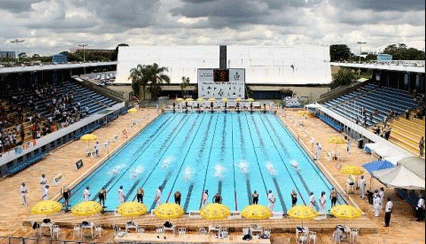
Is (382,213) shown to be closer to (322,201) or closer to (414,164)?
(414,164)

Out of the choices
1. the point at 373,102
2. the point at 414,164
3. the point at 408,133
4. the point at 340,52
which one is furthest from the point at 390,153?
the point at 340,52

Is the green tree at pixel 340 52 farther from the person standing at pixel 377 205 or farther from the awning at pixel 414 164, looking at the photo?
the person standing at pixel 377 205

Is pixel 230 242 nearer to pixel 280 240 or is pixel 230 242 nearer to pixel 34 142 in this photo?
pixel 280 240

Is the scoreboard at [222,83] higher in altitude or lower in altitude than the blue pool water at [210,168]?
higher

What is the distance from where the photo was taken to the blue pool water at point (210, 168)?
18391mm

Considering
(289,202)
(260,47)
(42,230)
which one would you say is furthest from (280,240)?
(260,47)

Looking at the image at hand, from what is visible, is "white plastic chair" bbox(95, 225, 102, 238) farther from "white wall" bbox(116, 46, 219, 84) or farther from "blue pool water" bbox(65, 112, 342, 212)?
"white wall" bbox(116, 46, 219, 84)

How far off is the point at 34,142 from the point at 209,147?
9.84 metres

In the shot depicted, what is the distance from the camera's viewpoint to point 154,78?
5216 centimetres

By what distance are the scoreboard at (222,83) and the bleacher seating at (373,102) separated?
12343 millimetres

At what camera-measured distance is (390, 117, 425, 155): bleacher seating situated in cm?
2178

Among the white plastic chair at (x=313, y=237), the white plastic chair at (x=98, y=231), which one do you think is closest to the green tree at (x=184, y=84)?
the white plastic chair at (x=98, y=231)

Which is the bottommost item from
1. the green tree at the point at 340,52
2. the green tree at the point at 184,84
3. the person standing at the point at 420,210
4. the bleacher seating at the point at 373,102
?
the person standing at the point at 420,210

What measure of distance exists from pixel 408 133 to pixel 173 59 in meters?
41.6
